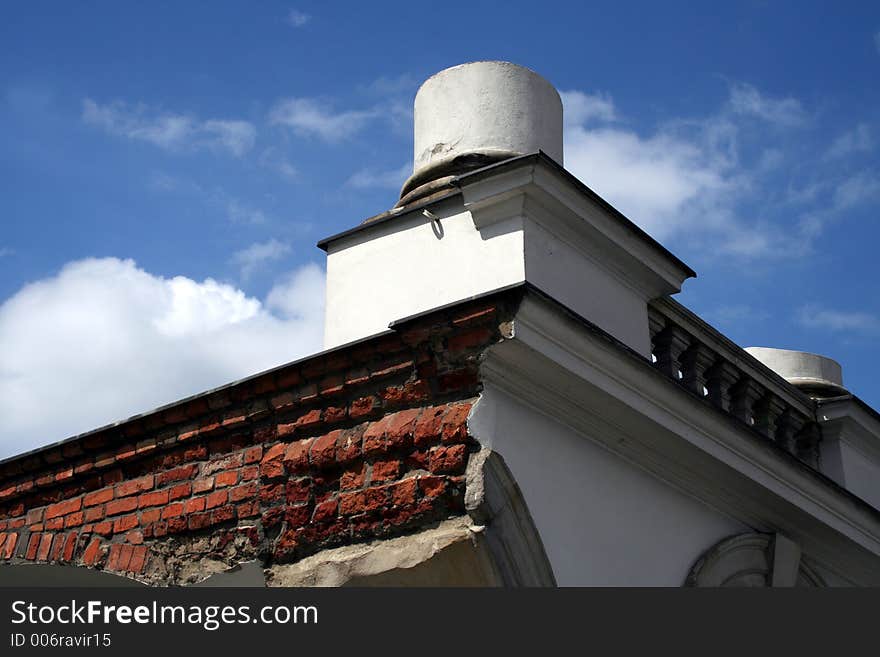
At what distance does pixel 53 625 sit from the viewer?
4.66m

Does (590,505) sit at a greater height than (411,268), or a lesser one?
lesser

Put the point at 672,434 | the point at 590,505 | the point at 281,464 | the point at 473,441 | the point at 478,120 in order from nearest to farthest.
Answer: the point at 473,441
the point at 590,505
the point at 281,464
the point at 672,434
the point at 478,120

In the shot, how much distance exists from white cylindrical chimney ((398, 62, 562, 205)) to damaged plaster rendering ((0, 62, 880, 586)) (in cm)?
1

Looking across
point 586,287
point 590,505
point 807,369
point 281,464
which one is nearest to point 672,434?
point 590,505

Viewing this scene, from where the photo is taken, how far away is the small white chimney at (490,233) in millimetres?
5277

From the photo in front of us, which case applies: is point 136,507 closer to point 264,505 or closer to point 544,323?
point 264,505

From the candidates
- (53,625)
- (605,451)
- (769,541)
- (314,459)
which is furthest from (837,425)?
(53,625)

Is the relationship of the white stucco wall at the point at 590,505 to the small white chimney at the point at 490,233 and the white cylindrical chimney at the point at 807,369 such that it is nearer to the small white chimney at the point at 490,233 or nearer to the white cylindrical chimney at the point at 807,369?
the small white chimney at the point at 490,233

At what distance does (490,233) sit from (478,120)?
0.93 metres

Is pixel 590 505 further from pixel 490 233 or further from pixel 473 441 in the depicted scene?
pixel 490 233

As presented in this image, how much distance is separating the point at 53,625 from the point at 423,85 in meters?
3.17

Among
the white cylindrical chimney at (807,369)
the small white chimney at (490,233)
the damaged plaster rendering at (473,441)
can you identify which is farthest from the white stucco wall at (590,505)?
the white cylindrical chimney at (807,369)

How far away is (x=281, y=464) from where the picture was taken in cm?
525

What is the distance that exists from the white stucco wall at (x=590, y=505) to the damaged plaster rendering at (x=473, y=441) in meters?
0.01
